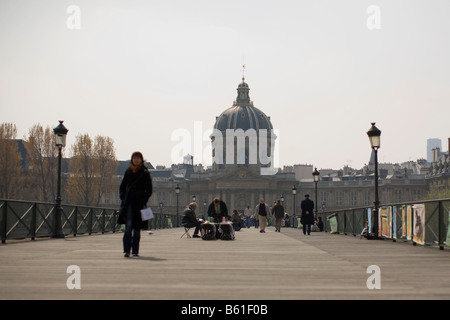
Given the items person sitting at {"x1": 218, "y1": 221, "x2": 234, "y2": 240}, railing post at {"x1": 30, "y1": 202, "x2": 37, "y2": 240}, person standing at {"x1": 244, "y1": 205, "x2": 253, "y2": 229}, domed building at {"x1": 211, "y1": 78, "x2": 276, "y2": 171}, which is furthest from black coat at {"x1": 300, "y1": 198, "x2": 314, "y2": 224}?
domed building at {"x1": 211, "y1": 78, "x2": 276, "y2": 171}

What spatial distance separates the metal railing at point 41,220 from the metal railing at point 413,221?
9.78 metres

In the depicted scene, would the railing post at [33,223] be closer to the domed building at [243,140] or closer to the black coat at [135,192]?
the black coat at [135,192]

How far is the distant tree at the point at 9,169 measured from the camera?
208 feet

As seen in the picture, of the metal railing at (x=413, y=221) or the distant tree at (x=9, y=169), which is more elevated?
the distant tree at (x=9, y=169)

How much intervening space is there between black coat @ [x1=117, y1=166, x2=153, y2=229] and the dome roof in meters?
125

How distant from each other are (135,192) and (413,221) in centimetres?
791

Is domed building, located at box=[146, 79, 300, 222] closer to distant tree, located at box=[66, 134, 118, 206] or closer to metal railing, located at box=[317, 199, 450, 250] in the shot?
distant tree, located at box=[66, 134, 118, 206]

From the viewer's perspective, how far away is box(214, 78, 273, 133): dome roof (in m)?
136

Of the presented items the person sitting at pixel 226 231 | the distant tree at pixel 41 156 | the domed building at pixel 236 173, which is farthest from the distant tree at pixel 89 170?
the person sitting at pixel 226 231

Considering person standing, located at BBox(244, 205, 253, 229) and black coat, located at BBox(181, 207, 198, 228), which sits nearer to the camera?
black coat, located at BBox(181, 207, 198, 228)

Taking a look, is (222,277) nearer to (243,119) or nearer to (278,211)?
(278,211)

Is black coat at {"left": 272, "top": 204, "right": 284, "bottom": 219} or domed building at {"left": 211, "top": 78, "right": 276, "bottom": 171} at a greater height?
domed building at {"left": 211, "top": 78, "right": 276, "bottom": 171}

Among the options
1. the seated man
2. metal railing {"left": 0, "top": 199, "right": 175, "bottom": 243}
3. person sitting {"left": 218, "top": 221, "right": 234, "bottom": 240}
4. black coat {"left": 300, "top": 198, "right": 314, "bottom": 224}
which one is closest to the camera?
metal railing {"left": 0, "top": 199, "right": 175, "bottom": 243}
